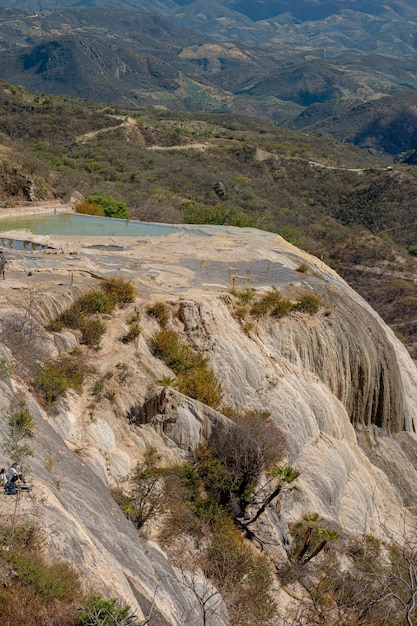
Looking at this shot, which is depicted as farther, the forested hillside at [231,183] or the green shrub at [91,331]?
the forested hillside at [231,183]

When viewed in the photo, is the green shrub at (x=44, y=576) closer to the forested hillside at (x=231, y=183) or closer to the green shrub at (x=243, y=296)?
the green shrub at (x=243, y=296)

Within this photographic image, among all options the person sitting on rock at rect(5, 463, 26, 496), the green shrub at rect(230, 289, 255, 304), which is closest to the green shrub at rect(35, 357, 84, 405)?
the person sitting on rock at rect(5, 463, 26, 496)

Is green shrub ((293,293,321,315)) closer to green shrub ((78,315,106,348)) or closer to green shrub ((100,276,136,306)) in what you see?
green shrub ((100,276,136,306))

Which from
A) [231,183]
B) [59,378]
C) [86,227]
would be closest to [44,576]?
[59,378]

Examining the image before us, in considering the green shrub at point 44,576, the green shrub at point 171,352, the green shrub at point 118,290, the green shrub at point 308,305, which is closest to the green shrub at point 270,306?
the green shrub at point 308,305

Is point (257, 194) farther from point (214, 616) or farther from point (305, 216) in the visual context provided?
point (214, 616)

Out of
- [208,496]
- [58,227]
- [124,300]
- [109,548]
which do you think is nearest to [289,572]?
[208,496]

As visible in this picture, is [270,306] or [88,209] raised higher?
Answer: [270,306]

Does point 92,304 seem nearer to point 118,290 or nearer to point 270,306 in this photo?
point 118,290
